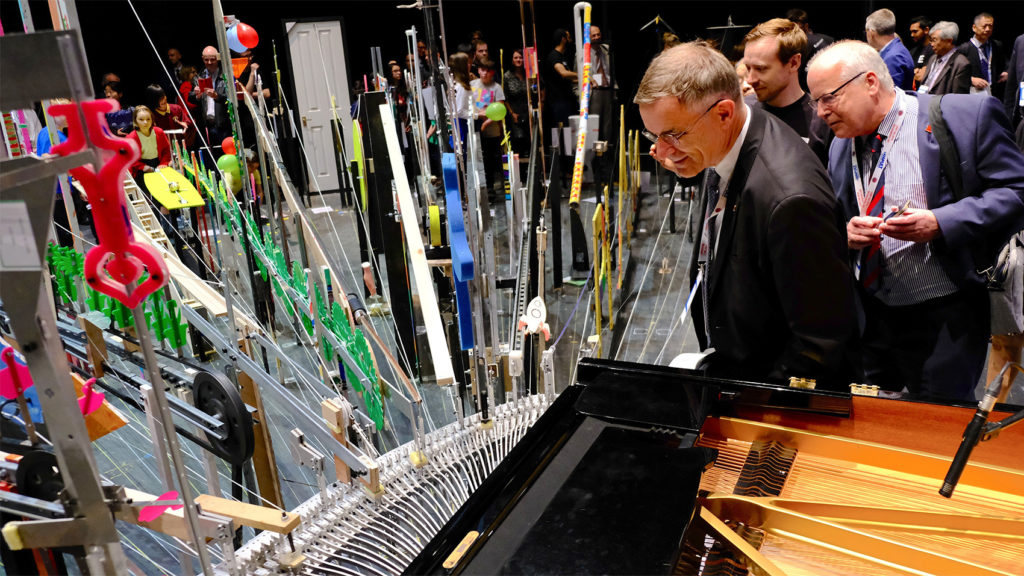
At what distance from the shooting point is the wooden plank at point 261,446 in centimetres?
259

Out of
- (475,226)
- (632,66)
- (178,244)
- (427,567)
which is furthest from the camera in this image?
(632,66)

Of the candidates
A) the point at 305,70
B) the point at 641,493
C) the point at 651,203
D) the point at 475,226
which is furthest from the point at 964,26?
the point at 641,493

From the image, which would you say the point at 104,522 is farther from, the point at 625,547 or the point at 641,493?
the point at 641,493

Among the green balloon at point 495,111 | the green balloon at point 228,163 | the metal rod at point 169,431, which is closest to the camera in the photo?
the metal rod at point 169,431

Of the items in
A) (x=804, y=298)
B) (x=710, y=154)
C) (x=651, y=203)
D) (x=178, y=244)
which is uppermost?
(x=710, y=154)

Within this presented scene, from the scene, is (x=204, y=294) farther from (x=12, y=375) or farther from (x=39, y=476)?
(x=39, y=476)

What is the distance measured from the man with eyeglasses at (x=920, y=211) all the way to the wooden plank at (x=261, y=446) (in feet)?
Answer: 6.66

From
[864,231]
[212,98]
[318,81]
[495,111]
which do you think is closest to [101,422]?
[864,231]

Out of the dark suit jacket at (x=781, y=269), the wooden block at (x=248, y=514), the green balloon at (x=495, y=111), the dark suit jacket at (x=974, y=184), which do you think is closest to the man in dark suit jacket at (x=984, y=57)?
the green balloon at (x=495, y=111)

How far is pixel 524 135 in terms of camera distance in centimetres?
927

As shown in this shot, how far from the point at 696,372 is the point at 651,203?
6.21m

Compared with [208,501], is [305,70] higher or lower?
higher

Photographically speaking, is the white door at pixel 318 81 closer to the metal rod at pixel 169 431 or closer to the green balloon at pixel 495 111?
the green balloon at pixel 495 111

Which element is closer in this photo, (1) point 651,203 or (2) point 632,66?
(1) point 651,203
